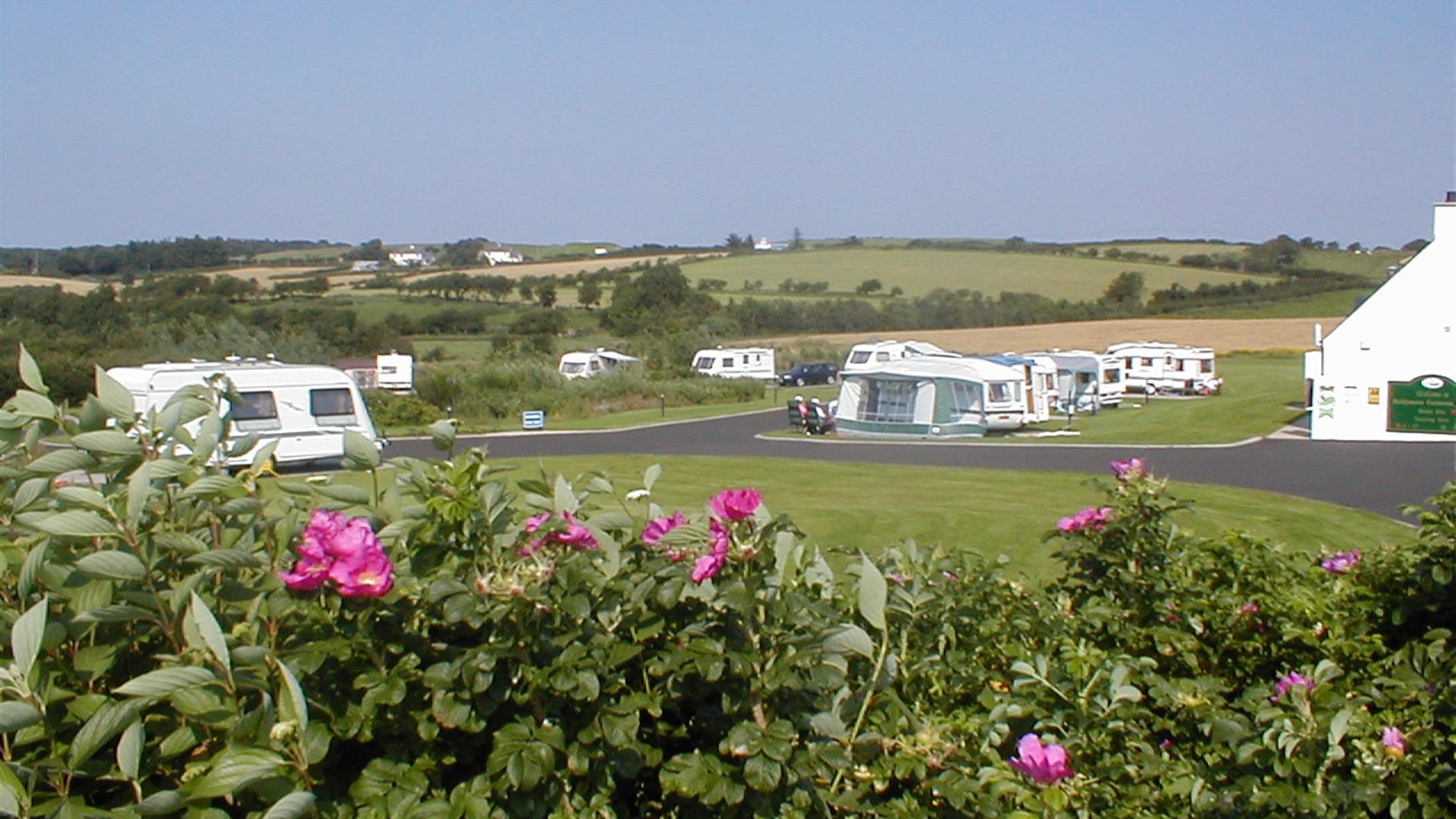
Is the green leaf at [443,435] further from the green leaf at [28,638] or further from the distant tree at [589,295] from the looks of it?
the distant tree at [589,295]

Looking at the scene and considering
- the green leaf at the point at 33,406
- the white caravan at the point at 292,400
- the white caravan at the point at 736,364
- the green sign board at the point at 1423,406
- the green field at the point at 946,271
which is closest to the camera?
the green leaf at the point at 33,406

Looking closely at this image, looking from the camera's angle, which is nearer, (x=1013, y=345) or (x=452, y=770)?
(x=452, y=770)

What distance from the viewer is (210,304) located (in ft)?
189

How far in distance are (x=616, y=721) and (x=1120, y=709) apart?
1.28 meters

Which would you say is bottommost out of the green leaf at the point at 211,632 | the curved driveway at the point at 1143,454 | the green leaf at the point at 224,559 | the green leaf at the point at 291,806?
the curved driveway at the point at 1143,454

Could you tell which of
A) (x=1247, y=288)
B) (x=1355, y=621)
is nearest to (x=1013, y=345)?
(x=1247, y=288)

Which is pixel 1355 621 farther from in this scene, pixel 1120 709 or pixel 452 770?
pixel 452 770

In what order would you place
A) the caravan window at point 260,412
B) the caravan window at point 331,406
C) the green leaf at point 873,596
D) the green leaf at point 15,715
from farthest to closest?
1. the caravan window at point 331,406
2. the caravan window at point 260,412
3. the green leaf at point 873,596
4. the green leaf at point 15,715

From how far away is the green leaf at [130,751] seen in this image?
6.31 feet

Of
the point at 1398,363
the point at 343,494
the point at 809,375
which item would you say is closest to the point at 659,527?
the point at 343,494

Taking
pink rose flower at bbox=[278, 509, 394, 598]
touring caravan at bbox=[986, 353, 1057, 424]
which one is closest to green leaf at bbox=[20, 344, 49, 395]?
pink rose flower at bbox=[278, 509, 394, 598]

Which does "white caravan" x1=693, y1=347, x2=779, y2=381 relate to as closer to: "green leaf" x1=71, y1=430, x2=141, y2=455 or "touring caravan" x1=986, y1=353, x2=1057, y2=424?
"touring caravan" x1=986, y1=353, x2=1057, y2=424

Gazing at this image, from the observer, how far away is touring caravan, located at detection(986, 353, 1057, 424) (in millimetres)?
31817

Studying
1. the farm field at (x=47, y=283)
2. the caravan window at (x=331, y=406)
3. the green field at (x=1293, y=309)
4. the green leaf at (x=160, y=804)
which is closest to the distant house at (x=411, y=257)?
the farm field at (x=47, y=283)
